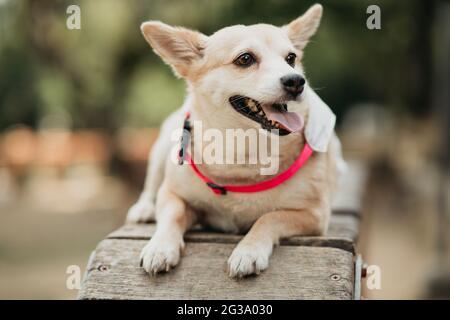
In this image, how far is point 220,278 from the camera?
8.25 ft

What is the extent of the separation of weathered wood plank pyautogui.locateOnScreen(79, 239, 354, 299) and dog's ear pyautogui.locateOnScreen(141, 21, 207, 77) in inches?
37.8

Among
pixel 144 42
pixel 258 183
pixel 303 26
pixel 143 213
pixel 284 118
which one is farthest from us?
pixel 144 42

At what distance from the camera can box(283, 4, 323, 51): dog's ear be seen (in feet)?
10.2

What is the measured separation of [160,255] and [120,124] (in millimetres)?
11462

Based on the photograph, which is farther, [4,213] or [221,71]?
[4,213]

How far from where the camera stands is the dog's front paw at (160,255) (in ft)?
8.30

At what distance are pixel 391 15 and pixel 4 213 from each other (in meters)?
8.59

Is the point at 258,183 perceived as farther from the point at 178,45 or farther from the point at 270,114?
the point at 178,45

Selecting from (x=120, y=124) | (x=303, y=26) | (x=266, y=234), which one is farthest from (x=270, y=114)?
(x=120, y=124)

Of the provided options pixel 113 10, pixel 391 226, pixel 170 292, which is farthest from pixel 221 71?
pixel 113 10

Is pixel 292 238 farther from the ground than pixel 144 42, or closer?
closer

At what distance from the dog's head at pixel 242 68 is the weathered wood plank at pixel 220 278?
0.60 metres

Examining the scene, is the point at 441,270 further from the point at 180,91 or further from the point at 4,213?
the point at 180,91

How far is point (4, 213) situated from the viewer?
11.9 metres
